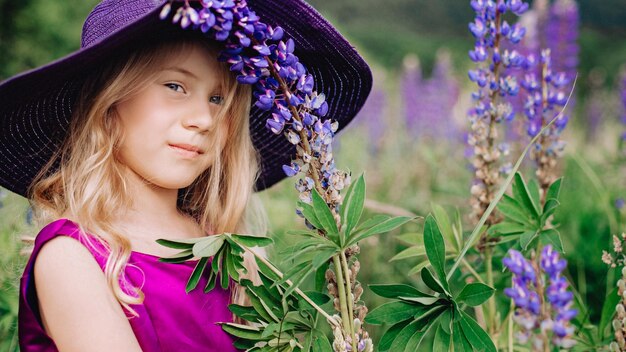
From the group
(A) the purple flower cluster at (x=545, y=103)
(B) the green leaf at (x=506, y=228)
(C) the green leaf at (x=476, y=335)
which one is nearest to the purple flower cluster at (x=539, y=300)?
(C) the green leaf at (x=476, y=335)

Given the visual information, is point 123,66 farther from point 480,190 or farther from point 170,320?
point 480,190

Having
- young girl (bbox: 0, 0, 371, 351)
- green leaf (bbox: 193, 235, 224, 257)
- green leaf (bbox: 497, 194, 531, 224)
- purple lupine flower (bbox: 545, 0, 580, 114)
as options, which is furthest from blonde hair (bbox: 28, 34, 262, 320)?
purple lupine flower (bbox: 545, 0, 580, 114)

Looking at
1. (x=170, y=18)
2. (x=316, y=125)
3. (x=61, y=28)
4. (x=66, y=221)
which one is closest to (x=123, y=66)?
(x=170, y=18)

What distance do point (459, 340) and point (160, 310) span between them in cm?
66

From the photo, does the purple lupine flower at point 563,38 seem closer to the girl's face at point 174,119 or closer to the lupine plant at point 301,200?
the girl's face at point 174,119

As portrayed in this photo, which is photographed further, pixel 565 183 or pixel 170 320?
pixel 565 183

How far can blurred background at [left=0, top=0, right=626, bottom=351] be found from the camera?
8.14ft

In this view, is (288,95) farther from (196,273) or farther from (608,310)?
(608,310)

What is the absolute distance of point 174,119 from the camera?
1.50 meters

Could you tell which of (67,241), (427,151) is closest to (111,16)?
(67,241)

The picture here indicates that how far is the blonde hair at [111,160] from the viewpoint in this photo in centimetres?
147

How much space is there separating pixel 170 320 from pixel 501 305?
4.73 ft

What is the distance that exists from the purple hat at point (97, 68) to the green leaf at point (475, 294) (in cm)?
59

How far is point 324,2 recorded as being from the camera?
46.3ft
